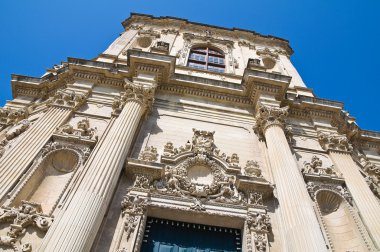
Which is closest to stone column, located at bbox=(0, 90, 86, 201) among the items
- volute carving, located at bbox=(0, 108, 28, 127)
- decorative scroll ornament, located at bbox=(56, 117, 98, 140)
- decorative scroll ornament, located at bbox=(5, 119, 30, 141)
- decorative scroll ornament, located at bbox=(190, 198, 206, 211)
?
decorative scroll ornament, located at bbox=(56, 117, 98, 140)

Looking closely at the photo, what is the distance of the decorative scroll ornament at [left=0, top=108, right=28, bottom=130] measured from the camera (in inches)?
461

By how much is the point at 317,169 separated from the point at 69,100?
8519 millimetres

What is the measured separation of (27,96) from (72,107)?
3.43 metres

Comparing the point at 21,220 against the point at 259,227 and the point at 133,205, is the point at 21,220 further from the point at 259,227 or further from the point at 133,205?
the point at 259,227

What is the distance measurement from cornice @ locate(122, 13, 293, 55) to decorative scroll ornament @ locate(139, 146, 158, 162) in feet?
44.1

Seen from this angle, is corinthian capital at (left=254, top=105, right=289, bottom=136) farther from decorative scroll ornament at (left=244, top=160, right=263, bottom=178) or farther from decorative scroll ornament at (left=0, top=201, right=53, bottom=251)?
decorative scroll ornament at (left=0, top=201, right=53, bottom=251)

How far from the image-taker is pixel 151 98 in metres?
11.7

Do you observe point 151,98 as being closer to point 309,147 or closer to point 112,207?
point 112,207

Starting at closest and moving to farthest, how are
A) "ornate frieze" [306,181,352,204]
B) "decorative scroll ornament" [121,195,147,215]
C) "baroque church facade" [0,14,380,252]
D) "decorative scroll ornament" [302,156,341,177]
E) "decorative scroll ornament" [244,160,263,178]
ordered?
"baroque church facade" [0,14,380,252] → "decorative scroll ornament" [121,195,147,215] → "ornate frieze" [306,181,352,204] → "decorative scroll ornament" [244,160,263,178] → "decorative scroll ornament" [302,156,341,177]

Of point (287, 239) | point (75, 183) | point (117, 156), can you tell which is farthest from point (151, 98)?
point (287, 239)

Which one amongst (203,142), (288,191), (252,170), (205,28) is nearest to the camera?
(288,191)

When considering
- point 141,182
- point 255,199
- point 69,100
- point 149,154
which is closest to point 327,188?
point 255,199

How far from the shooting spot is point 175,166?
9742 millimetres

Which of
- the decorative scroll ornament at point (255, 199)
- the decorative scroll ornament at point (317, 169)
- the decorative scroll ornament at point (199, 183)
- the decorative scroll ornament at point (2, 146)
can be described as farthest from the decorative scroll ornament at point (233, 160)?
the decorative scroll ornament at point (2, 146)
